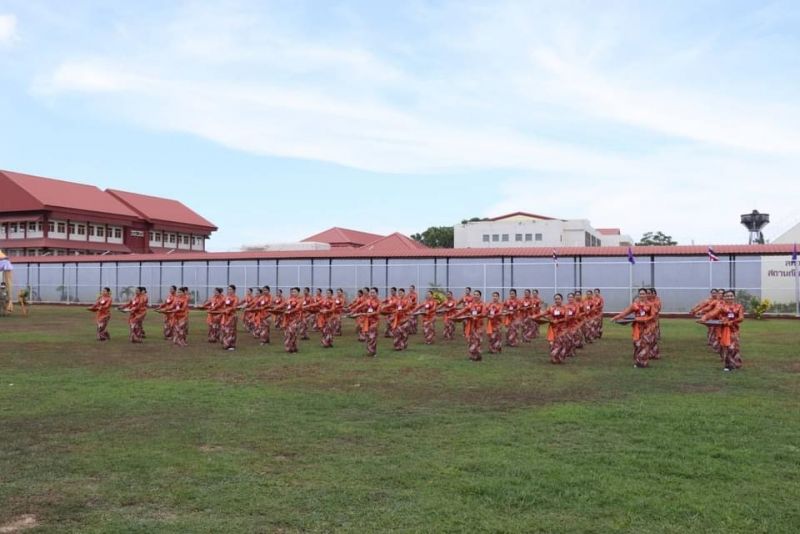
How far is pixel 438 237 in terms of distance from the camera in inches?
2857

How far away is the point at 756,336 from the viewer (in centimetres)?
2138

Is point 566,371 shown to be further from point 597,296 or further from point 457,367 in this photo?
point 597,296

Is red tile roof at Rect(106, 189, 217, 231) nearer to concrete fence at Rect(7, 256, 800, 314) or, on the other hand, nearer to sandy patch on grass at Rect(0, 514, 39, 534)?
concrete fence at Rect(7, 256, 800, 314)

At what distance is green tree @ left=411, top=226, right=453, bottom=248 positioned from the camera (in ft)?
236

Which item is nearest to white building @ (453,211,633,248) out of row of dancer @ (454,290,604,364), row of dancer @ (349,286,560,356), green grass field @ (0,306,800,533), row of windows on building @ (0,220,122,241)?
row of windows on building @ (0,220,122,241)

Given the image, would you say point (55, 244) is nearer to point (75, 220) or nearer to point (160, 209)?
point (75, 220)

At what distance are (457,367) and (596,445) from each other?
6.83 metres

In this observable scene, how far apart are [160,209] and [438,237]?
27.1 meters

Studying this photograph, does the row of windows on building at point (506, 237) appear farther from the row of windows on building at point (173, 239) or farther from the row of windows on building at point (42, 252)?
the row of windows on building at point (42, 252)


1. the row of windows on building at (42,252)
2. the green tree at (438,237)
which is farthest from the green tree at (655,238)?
the row of windows on building at (42,252)

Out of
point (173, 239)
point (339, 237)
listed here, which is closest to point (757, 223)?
point (339, 237)

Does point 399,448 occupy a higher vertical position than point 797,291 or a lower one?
lower

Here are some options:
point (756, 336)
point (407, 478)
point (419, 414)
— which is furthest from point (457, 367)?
point (756, 336)

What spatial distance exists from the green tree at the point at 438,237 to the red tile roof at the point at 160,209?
71.1 ft
